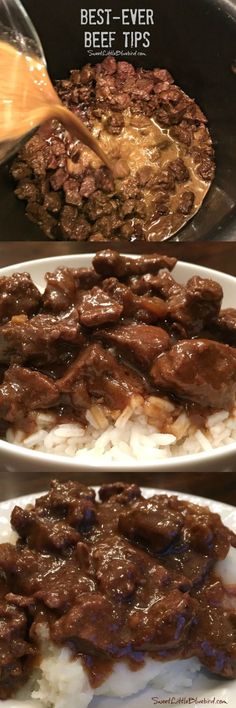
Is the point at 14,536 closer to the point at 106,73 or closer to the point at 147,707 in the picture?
the point at 147,707

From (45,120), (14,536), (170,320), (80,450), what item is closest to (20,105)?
(45,120)

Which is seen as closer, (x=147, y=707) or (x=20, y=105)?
(x=147, y=707)

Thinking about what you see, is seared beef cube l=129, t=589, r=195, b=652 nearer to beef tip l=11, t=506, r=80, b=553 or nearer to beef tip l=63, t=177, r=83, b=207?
beef tip l=11, t=506, r=80, b=553

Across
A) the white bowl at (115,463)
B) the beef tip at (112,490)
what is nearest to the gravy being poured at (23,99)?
the white bowl at (115,463)

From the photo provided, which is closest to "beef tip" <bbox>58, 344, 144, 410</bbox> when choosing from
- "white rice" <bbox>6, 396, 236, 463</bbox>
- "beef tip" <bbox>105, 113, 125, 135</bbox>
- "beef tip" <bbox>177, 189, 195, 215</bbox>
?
"white rice" <bbox>6, 396, 236, 463</bbox>

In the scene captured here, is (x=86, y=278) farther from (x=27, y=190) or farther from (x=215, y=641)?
(x=215, y=641)

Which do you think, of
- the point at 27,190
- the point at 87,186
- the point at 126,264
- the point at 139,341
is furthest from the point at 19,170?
the point at 139,341
